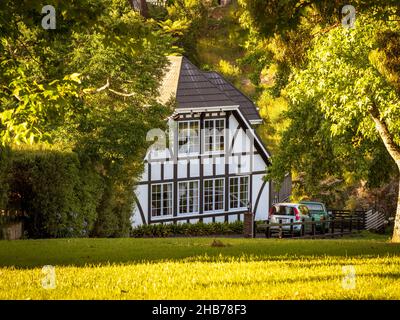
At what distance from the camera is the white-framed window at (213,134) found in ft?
173

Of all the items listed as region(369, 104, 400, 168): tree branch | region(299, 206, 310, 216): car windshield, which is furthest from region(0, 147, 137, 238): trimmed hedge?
region(299, 206, 310, 216): car windshield

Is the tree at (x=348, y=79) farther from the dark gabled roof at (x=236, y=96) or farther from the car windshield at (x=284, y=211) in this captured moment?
the dark gabled roof at (x=236, y=96)

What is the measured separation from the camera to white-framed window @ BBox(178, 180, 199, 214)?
52.0 meters

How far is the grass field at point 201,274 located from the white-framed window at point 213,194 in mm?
31862

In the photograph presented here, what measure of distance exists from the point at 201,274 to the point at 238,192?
131 ft

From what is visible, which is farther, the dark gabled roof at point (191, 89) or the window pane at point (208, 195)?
the window pane at point (208, 195)

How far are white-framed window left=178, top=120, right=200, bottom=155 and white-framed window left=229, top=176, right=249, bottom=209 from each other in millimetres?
3251

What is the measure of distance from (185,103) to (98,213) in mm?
13171

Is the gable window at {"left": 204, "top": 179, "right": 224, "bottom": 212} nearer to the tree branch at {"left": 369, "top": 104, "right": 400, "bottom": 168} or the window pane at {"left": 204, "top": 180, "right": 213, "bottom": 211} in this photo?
the window pane at {"left": 204, "top": 180, "right": 213, "bottom": 211}

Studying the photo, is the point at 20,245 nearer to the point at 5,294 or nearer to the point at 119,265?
the point at 119,265

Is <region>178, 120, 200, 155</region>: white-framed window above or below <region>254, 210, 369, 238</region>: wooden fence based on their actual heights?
above

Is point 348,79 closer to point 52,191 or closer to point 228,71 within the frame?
point 52,191

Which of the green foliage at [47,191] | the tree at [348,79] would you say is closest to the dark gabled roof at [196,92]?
the green foliage at [47,191]
